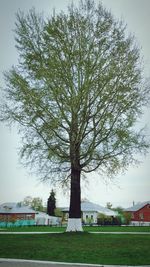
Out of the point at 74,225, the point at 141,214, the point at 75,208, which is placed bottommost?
the point at 74,225

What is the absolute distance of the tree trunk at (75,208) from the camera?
2155 cm

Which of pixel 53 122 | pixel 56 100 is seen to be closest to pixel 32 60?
pixel 56 100

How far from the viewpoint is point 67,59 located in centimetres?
2253

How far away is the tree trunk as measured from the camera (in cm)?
2155

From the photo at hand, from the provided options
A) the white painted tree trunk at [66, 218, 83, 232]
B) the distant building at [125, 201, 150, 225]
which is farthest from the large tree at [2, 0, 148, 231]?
the distant building at [125, 201, 150, 225]

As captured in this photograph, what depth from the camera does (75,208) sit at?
21.7 metres

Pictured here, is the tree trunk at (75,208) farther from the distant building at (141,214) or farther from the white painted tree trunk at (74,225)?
the distant building at (141,214)

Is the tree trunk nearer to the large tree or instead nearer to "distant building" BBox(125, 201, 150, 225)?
the large tree

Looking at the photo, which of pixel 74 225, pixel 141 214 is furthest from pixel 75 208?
pixel 141 214

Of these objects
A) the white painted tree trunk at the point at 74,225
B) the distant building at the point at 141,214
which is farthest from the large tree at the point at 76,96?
the distant building at the point at 141,214

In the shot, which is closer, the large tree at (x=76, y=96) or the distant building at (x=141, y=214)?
the large tree at (x=76, y=96)

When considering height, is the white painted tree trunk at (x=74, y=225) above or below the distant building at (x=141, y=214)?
below

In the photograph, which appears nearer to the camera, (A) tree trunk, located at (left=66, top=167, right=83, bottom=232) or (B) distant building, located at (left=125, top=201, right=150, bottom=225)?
(A) tree trunk, located at (left=66, top=167, right=83, bottom=232)

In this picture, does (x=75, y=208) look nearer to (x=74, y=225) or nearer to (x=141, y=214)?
(x=74, y=225)
